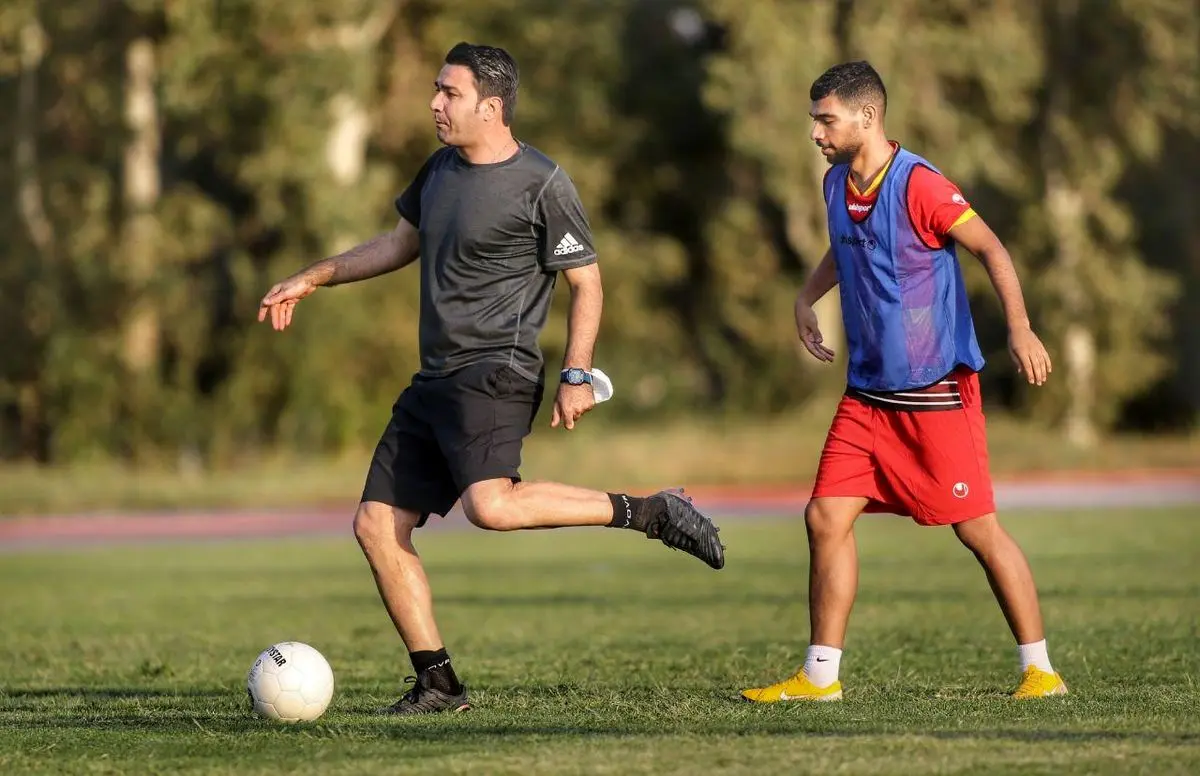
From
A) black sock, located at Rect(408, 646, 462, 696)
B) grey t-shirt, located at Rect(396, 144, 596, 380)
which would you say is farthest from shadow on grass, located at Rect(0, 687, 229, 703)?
grey t-shirt, located at Rect(396, 144, 596, 380)

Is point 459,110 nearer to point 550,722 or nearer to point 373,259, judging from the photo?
point 373,259

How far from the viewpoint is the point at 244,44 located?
97.1ft

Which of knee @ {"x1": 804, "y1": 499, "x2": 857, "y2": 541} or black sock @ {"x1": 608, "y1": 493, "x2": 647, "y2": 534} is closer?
black sock @ {"x1": 608, "y1": 493, "x2": 647, "y2": 534}

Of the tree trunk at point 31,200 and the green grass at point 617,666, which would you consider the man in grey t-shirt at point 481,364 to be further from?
the tree trunk at point 31,200

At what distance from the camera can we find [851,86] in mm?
7367

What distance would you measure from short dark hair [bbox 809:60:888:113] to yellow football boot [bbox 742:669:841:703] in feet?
7.21

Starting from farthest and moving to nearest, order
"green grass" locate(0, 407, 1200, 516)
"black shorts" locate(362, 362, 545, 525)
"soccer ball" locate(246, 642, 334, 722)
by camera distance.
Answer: "green grass" locate(0, 407, 1200, 516)
"black shorts" locate(362, 362, 545, 525)
"soccer ball" locate(246, 642, 334, 722)

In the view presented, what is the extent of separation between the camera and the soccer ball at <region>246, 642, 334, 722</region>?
699 cm

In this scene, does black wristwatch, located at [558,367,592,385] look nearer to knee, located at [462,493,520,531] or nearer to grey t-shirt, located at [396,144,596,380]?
grey t-shirt, located at [396,144,596,380]

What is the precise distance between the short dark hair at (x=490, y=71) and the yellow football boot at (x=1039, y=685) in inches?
113

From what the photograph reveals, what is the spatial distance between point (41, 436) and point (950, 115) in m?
16.4

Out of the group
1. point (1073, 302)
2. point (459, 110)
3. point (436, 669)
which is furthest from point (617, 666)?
point (1073, 302)

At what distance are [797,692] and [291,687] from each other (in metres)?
1.91

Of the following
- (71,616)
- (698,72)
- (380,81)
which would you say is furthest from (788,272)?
(71,616)
